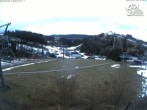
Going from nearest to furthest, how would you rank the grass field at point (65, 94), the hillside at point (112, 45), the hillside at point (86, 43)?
the grass field at point (65, 94), the hillside at point (86, 43), the hillside at point (112, 45)

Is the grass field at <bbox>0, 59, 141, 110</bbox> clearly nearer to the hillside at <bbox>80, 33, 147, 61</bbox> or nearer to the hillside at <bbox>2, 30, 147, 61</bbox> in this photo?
the hillside at <bbox>2, 30, 147, 61</bbox>


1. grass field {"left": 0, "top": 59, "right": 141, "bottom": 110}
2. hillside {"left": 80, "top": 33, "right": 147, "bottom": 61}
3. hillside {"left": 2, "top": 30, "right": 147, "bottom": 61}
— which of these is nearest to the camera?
grass field {"left": 0, "top": 59, "right": 141, "bottom": 110}

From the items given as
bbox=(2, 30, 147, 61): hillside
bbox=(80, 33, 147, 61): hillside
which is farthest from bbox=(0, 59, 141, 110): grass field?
bbox=(80, 33, 147, 61): hillside

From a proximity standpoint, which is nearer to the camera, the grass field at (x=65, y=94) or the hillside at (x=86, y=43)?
the grass field at (x=65, y=94)

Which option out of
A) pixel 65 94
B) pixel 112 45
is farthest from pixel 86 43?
pixel 65 94

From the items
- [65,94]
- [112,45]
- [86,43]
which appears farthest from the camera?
[86,43]

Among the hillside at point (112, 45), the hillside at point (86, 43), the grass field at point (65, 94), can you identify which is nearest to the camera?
the grass field at point (65, 94)

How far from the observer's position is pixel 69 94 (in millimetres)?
16984

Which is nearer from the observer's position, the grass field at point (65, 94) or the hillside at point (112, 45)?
the grass field at point (65, 94)

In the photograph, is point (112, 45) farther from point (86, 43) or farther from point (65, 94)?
point (65, 94)

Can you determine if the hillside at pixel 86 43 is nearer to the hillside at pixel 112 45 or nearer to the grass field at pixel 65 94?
the hillside at pixel 112 45

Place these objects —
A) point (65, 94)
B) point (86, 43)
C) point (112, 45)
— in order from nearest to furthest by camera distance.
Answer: point (65, 94) → point (112, 45) → point (86, 43)

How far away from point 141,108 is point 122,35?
131 ft

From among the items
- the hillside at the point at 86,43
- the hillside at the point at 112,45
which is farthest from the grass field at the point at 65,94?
the hillside at the point at 112,45
